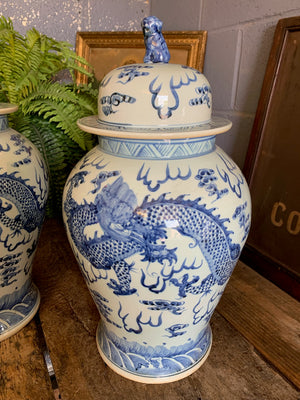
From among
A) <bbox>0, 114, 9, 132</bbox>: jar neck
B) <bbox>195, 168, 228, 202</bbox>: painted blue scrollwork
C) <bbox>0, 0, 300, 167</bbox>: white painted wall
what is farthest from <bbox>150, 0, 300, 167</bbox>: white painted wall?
<bbox>0, 114, 9, 132</bbox>: jar neck

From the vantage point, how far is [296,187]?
85 cm

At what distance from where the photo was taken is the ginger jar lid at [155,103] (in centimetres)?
55

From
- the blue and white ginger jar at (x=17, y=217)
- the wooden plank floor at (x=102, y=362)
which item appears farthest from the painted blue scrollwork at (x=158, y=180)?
the wooden plank floor at (x=102, y=362)

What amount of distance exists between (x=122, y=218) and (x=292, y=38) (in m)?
0.61

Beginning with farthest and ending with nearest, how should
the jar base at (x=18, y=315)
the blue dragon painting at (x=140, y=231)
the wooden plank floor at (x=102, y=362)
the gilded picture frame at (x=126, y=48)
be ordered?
the gilded picture frame at (x=126, y=48) < the jar base at (x=18, y=315) < the wooden plank floor at (x=102, y=362) < the blue dragon painting at (x=140, y=231)

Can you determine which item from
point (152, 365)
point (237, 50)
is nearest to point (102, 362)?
point (152, 365)

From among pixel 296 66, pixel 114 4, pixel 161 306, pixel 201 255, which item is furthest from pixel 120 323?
pixel 114 4

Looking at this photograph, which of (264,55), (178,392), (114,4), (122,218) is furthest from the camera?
(114,4)

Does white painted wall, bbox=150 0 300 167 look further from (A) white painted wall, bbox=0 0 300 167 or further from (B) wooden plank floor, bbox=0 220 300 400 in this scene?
(B) wooden plank floor, bbox=0 220 300 400

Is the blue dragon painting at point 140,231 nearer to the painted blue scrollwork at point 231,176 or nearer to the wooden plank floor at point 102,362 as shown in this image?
the painted blue scrollwork at point 231,176

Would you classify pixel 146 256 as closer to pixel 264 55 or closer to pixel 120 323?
pixel 120 323

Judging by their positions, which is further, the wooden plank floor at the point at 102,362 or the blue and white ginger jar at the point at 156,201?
the wooden plank floor at the point at 102,362

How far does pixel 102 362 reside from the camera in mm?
710

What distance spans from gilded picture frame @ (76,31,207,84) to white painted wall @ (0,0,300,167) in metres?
0.04
